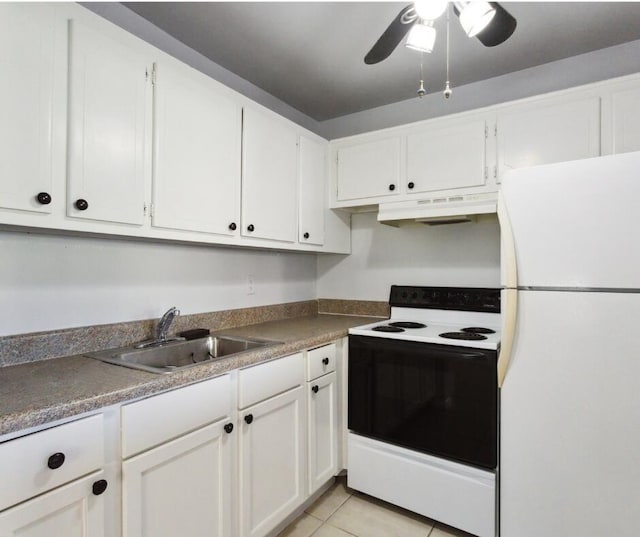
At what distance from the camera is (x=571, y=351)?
146 centimetres

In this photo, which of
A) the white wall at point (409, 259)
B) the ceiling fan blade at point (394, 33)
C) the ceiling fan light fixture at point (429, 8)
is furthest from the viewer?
the white wall at point (409, 259)

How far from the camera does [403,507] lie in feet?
6.23

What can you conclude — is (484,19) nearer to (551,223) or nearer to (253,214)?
(551,223)

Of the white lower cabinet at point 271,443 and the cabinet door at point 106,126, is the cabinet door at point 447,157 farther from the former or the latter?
the cabinet door at point 106,126

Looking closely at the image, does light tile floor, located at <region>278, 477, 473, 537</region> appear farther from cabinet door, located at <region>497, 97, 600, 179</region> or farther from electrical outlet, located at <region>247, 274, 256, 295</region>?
cabinet door, located at <region>497, 97, 600, 179</region>

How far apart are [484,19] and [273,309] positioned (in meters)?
1.88

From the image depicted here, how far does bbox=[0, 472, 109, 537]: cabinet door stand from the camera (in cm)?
85

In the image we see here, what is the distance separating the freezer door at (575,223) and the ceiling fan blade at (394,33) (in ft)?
2.39

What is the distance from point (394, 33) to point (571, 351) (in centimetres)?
139

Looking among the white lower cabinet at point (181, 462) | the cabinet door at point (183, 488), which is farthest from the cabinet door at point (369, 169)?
the cabinet door at point (183, 488)

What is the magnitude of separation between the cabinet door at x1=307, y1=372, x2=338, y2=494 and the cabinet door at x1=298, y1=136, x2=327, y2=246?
873mm

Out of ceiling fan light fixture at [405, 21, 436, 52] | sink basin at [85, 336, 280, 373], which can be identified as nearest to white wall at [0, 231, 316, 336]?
sink basin at [85, 336, 280, 373]

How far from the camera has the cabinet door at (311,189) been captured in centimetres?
229

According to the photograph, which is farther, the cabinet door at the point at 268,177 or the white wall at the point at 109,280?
the cabinet door at the point at 268,177
